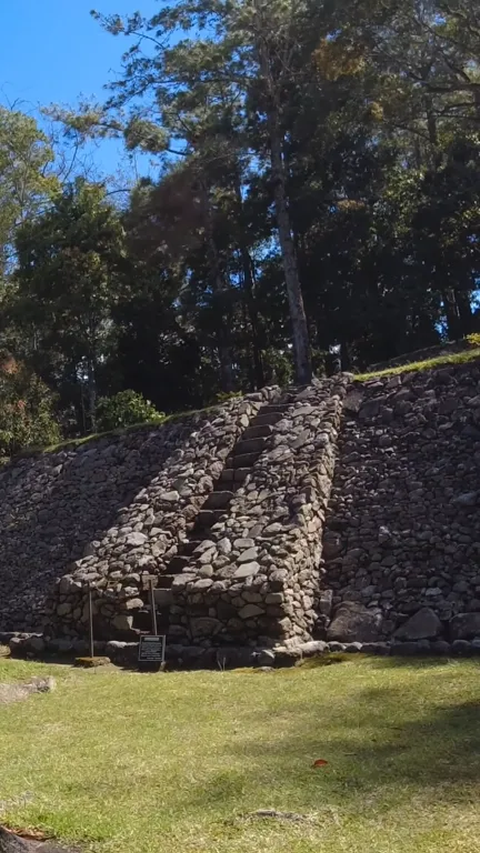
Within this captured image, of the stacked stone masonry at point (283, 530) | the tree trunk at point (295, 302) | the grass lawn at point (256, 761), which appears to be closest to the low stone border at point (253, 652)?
the stacked stone masonry at point (283, 530)

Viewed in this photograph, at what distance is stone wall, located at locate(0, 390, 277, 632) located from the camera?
10375mm

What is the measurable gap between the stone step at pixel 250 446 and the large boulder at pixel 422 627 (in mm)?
3932

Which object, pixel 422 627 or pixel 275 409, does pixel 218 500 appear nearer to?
pixel 275 409

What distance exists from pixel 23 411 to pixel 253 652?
1182cm

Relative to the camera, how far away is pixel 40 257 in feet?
71.2

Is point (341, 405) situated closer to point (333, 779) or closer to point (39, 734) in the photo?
point (39, 734)

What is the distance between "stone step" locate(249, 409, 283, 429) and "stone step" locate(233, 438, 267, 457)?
0.43m

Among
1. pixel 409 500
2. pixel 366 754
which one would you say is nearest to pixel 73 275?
pixel 409 500

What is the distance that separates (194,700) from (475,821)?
11.4 feet

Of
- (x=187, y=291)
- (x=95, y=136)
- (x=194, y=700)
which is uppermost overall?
(x=95, y=136)

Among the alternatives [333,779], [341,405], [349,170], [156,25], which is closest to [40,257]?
[156,25]

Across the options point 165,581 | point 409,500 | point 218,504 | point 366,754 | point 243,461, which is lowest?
point 366,754

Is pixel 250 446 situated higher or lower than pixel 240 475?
higher

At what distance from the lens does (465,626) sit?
792cm
